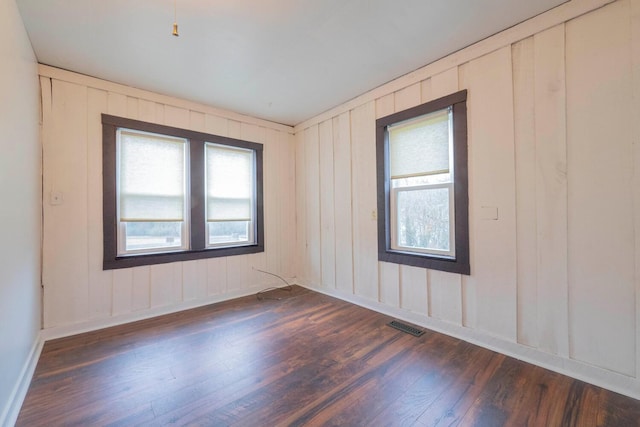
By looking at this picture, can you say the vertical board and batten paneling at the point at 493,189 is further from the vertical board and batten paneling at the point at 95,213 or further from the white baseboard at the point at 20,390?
the vertical board and batten paneling at the point at 95,213

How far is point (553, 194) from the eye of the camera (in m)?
2.00

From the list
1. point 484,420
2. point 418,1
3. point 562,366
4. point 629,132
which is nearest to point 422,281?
point 562,366

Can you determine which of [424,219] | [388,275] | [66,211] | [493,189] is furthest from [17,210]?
[493,189]

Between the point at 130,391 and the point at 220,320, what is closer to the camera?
the point at 130,391

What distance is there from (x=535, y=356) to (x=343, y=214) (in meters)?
2.38

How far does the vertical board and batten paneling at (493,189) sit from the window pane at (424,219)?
12.2 inches

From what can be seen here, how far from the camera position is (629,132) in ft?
5.65

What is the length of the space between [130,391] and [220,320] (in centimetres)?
120

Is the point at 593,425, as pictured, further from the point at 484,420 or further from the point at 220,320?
the point at 220,320

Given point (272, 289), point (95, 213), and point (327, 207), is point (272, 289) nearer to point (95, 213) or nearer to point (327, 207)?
point (327, 207)

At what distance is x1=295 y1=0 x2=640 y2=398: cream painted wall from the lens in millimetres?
1752

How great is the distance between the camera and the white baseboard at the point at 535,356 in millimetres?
1755

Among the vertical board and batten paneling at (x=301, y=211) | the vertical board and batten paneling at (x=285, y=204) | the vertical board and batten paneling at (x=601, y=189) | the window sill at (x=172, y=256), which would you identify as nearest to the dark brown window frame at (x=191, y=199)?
the window sill at (x=172, y=256)

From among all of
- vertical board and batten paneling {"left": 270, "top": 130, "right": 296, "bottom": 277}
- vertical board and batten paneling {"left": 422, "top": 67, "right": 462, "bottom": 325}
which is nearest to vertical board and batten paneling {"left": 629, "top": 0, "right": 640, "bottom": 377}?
vertical board and batten paneling {"left": 422, "top": 67, "right": 462, "bottom": 325}
